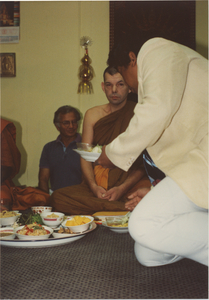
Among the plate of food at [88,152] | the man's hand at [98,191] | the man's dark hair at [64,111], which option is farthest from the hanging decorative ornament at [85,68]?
the plate of food at [88,152]

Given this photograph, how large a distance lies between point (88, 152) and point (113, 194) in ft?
2.38

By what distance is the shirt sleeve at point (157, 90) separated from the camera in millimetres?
1069

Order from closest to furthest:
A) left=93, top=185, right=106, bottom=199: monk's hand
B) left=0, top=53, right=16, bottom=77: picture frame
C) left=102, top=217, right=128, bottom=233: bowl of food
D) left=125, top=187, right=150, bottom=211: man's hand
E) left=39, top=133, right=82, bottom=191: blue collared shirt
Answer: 1. left=102, top=217, right=128, bottom=233: bowl of food
2. left=125, top=187, right=150, bottom=211: man's hand
3. left=93, top=185, right=106, bottom=199: monk's hand
4. left=39, top=133, right=82, bottom=191: blue collared shirt
5. left=0, top=53, right=16, bottom=77: picture frame

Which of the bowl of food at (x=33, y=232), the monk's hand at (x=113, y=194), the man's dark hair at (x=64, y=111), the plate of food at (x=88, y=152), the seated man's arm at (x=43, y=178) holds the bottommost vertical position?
the seated man's arm at (x=43, y=178)

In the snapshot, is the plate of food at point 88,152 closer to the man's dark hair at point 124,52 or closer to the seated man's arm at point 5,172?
the man's dark hair at point 124,52

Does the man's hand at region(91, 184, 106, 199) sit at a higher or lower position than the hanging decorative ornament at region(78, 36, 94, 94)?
lower

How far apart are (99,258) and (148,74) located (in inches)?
33.2

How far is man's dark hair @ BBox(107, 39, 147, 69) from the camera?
1.37 m

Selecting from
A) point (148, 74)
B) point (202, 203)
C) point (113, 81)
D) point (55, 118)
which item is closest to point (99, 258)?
point (202, 203)

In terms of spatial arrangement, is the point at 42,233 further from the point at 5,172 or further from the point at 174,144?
the point at 5,172

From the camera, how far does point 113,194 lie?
248cm

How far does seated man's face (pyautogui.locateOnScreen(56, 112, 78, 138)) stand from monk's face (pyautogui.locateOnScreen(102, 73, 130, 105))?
701 millimetres

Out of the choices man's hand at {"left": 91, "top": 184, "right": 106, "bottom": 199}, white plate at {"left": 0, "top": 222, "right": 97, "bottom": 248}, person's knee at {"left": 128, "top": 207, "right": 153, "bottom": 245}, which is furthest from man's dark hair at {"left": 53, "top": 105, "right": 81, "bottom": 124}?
person's knee at {"left": 128, "top": 207, "right": 153, "bottom": 245}

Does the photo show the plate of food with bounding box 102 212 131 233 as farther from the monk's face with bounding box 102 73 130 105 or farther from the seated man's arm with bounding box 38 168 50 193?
the seated man's arm with bounding box 38 168 50 193
